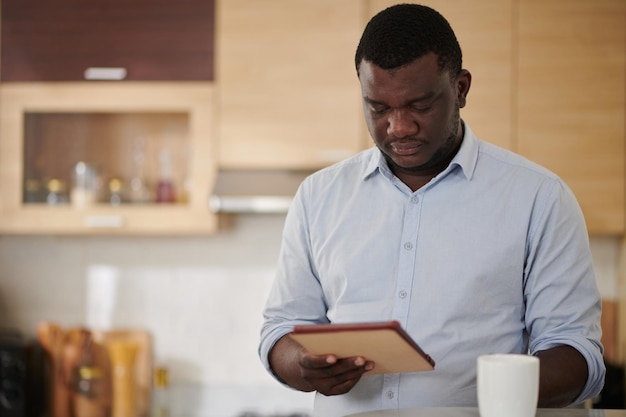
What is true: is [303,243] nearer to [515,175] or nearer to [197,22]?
Result: [515,175]

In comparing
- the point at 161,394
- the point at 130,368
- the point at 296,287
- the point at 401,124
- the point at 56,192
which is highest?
the point at 401,124

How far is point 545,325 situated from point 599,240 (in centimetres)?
204

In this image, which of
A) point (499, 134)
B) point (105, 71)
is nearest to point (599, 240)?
point (499, 134)

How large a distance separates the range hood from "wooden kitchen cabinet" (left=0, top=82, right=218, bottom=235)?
0.27ft

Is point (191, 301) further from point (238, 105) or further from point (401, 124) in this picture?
point (401, 124)

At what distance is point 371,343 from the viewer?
1.19 m

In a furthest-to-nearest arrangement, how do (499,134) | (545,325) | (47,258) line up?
(47,258)
(499,134)
(545,325)

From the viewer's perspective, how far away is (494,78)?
9.99 ft

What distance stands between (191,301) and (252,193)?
→ 0.67 meters

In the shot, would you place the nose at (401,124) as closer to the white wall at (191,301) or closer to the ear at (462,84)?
the ear at (462,84)

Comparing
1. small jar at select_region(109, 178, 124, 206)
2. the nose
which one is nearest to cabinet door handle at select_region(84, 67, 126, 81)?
small jar at select_region(109, 178, 124, 206)

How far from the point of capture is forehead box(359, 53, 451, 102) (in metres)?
1.42

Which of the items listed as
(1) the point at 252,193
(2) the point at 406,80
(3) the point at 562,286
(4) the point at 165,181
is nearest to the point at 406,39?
(2) the point at 406,80

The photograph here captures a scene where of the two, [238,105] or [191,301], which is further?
[191,301]
